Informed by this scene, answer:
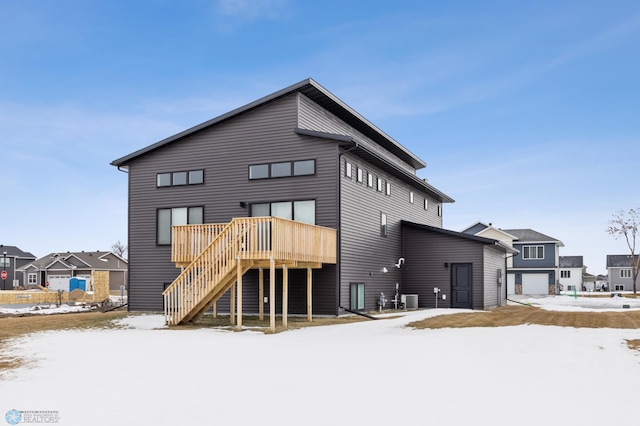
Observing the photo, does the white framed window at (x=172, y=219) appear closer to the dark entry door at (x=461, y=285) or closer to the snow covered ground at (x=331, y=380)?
the snow covered ground at (x=331, y=380)

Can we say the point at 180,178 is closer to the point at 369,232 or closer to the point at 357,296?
the point at 369,232

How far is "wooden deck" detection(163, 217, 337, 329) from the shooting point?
19172 mm

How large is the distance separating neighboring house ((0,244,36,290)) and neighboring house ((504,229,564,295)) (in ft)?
210

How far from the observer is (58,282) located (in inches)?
2721

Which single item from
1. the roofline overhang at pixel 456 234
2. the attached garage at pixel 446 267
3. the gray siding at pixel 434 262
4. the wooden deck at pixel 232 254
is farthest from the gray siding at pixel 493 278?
the wooden deck at pixel 232 254

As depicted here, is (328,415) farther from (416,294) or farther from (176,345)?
(416,294)

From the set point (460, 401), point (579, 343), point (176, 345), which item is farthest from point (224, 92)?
point (460, 401)

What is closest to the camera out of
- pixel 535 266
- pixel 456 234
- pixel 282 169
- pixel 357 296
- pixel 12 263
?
pixel 282 169

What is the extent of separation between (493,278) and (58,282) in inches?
2135

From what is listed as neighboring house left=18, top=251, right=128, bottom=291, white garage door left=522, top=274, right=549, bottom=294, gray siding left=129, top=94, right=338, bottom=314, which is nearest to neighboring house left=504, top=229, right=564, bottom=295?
white garage door left=522, top=274, right=549, bottom=294

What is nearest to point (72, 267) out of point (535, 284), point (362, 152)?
point (535, 284)

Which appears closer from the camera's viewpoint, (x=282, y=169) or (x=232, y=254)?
(x=232, y=254)

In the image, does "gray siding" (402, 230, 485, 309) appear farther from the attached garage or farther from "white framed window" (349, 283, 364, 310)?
"white framed window" (349, 283, 364, 310)

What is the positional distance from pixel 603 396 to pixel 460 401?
90.7 inches
